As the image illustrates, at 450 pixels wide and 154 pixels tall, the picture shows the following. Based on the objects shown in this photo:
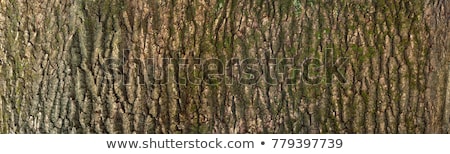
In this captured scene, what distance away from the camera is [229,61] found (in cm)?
230

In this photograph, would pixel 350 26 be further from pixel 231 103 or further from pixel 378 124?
pixel 231 103

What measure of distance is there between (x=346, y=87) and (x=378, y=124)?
252 mm

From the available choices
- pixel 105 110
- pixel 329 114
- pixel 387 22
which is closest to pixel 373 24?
pixel 387 22

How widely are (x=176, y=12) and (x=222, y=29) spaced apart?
0.75ft

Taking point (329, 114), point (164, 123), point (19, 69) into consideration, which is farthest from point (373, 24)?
point (19, 69)

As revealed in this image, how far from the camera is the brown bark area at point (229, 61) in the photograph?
2.29 metres

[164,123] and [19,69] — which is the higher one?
[19,69]

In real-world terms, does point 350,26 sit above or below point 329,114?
above

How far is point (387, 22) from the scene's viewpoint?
229cm

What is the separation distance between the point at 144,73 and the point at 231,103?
43cm

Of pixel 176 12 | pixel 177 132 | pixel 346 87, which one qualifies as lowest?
pixel 177 132

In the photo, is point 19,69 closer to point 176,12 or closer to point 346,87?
point 176,12

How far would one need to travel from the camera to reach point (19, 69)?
2.41 metres

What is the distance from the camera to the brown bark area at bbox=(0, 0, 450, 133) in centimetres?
229
